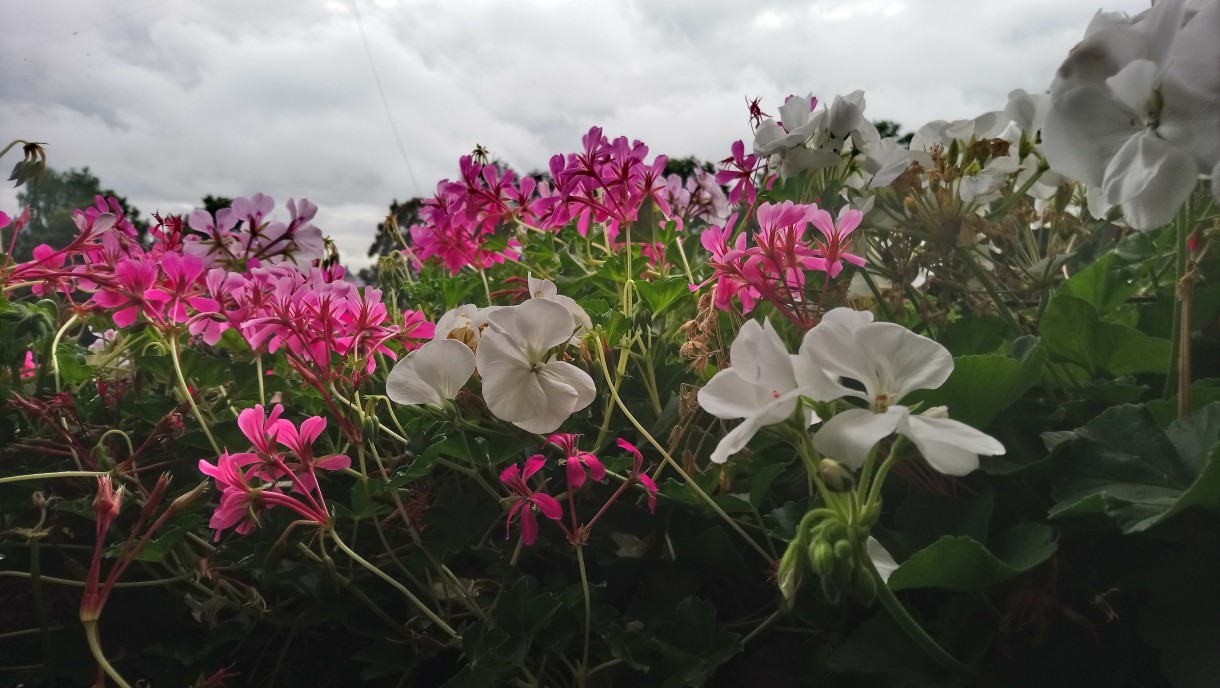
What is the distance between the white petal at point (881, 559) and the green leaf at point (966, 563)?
1 cm

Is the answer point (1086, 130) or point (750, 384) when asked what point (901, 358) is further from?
point (1086, 130)

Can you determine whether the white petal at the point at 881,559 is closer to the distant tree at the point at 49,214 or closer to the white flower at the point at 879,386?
the white flower at the point at 879,386

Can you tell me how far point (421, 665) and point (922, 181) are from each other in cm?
61

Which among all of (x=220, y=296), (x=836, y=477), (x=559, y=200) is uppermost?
(x=559, y=200)

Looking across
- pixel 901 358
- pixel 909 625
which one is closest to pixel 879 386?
pixel 901 358

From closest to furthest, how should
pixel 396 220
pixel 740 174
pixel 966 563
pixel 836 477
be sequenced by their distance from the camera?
1. pixel 836 477
2. pixel 966 563
3. pixel 740 174
4. pixel 396 220

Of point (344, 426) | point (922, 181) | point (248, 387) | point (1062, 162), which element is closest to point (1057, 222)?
point (922, 181)

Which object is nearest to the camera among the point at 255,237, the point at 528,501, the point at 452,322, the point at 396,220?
the point at 528,501

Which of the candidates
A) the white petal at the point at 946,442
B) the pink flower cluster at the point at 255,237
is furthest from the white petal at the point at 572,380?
the pink flower cluster at the point at 255,237

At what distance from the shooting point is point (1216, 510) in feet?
1.38

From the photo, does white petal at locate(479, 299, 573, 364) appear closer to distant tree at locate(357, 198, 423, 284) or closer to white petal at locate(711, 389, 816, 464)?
white petal at locate(711, 389, 816, 464)

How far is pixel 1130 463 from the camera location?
448 mm

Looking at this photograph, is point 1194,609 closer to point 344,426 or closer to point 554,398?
point 554,398

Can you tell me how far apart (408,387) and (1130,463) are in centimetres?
47
